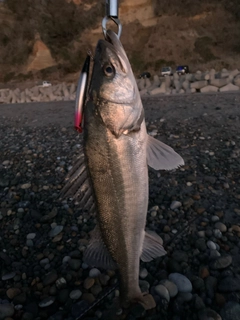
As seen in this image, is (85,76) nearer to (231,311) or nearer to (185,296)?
(185,296)

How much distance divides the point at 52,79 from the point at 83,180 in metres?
29.5

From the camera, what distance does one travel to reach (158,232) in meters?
3.92

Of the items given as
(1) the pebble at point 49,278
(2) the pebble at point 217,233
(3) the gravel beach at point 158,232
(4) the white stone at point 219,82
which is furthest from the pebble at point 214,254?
(4) the white stone at point 219,82

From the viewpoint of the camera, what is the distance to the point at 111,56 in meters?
2.06

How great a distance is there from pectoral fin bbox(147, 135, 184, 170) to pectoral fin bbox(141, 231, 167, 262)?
0.68 m

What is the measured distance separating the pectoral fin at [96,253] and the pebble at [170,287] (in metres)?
1.06

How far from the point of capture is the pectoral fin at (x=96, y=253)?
7.52ft

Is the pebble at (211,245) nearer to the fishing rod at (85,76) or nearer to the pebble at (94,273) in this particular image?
the pebble at (94,273)

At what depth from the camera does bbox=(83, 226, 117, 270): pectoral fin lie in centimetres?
229

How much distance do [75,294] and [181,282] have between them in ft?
3.87

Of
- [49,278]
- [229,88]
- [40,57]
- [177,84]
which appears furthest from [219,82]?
[40,57]

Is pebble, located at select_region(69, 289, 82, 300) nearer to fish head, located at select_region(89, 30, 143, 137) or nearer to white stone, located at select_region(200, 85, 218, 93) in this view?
fish head, located at select_region(89, 30, 143, 137)

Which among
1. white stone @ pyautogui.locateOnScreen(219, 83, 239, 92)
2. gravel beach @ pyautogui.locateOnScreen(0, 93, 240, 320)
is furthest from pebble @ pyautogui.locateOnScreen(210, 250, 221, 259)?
white stone @ pyautogui.locateOnScreen(219, 83, 239, 92)

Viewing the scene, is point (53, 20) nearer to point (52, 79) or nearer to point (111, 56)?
point (52, 79)
